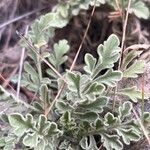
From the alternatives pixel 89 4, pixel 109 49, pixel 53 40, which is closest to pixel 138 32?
pixel 89 4

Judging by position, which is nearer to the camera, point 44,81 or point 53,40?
point 44,81

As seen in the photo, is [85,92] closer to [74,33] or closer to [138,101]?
[138,101]

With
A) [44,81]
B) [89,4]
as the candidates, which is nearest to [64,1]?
[89,4]

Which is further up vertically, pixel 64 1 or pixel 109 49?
pixel 64 1

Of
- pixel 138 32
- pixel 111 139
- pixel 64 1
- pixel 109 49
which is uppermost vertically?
pixel 64 1

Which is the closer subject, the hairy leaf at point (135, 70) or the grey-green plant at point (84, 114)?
the grey-green plant at point (84, 114)

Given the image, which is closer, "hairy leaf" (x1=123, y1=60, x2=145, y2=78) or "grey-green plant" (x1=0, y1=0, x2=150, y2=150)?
"grey-green plant" (x1=0, y1=0, x2=150, y2=150)

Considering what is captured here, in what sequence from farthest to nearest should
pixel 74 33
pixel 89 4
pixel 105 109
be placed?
1. pixel 74 33
2. pixel 89 4
3. pixel 105 109

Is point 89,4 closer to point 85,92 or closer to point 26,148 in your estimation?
point 85,92

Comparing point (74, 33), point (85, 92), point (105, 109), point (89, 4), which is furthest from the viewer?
point (74, 33)
